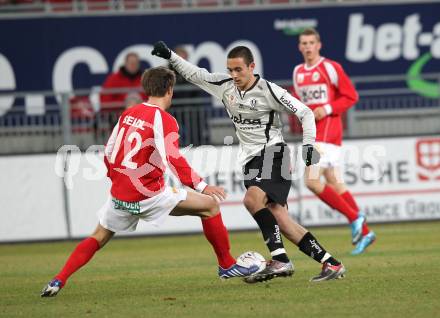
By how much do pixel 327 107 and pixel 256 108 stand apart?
3.33m

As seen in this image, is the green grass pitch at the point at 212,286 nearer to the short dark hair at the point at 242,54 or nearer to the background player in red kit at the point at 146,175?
the background player in red kit at the point at 146,175

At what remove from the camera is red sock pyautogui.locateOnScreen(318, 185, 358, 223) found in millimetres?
12609

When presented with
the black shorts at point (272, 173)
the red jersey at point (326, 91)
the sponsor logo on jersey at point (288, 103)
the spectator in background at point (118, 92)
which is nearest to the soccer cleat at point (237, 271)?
the black shorts at point (272, 173)

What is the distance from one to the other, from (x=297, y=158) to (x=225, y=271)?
7.32 meters

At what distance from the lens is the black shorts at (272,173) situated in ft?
30.8

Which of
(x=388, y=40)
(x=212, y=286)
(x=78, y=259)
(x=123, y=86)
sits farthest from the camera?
(x=388, y=40)

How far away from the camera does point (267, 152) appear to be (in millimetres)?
9508

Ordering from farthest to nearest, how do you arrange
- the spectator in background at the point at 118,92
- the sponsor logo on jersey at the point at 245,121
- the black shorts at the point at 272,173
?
1. the spectator in background at the point at 118,92
2. the sponsor logo on jersey at the point at 245,121
3. the black shorts at the point at 272,173

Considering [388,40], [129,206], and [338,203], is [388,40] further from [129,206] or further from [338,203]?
[129,206]

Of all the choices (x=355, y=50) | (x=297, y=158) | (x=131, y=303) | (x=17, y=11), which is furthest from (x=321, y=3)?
(x=131, y=303)

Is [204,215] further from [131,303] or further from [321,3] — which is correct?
[321,3]

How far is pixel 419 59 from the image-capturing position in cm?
1994

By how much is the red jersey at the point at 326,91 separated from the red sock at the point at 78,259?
15.3 feet

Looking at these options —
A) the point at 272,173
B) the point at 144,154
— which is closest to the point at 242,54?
the point at 272,173
